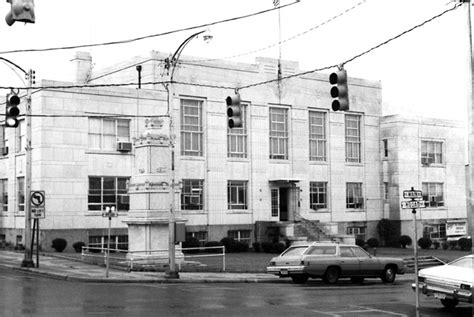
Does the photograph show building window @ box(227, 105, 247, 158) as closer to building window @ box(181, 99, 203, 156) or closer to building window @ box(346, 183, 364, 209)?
building window @ box(181, 99, 203, 156)

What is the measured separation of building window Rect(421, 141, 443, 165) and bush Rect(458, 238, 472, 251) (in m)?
7.02

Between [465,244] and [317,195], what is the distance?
11.4 m

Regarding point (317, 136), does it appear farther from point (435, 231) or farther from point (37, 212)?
point (37, 212)

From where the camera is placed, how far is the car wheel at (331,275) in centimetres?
2716

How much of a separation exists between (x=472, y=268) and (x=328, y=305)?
3.83 meters

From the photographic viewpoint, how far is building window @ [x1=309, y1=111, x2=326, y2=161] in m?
53.5

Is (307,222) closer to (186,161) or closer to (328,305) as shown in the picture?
(186,161)

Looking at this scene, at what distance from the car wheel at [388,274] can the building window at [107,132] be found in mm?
21828

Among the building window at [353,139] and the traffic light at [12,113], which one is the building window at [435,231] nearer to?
the building window at [353,139]

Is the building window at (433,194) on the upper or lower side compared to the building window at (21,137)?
lower

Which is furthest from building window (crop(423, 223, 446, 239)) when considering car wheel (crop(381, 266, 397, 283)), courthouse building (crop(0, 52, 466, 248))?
car wheel (crop(381, 266, 397, 283))

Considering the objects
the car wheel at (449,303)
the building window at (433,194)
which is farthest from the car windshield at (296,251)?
the building window at (433,194)

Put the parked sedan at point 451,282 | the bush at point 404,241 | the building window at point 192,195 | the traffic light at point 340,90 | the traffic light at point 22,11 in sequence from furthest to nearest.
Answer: the bush at point 404,241 < the building window at point 192,195 < the traffic light at point 340,90 < the parked sedan at point 451,282 < the traffic light at point 22,11

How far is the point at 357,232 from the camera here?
183ft
